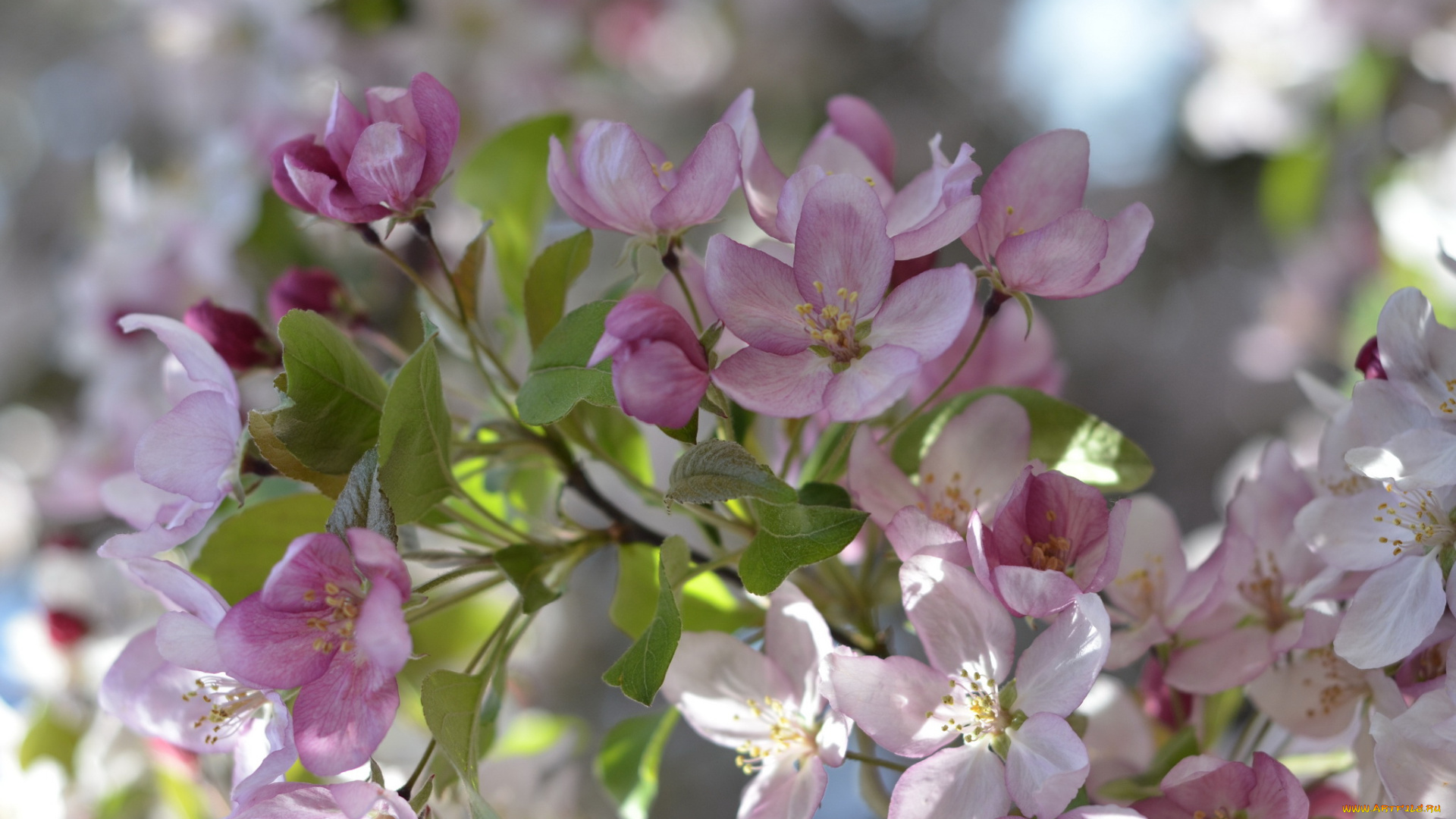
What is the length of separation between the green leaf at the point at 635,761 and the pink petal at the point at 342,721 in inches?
10.0

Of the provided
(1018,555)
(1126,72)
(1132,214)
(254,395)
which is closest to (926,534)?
(1018,555)

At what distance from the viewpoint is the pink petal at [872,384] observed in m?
0.41

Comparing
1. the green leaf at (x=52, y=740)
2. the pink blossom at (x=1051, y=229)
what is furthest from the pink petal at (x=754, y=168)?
the green leaf at (x=52, y=740)

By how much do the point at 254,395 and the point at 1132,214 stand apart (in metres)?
1.14

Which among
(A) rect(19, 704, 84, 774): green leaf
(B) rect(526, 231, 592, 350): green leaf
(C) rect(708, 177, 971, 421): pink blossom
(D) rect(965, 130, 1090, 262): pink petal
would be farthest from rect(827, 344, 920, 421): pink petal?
(A) rect(19, 704, 84, 774): green leaf

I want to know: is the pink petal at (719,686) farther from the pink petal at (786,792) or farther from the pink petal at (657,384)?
the pink petal at (657,384)

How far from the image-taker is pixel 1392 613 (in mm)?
450

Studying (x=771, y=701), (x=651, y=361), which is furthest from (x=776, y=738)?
(x=651, y=361)

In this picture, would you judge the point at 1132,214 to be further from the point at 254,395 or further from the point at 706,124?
the point at 706,124

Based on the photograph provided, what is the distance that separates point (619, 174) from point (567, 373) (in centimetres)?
10

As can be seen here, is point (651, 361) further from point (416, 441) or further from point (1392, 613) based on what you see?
point (1392, 613)

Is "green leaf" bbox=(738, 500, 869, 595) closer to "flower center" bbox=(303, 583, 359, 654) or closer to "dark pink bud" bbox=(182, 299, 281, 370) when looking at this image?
"flower center" bbox=(303, 583, 359, 654)

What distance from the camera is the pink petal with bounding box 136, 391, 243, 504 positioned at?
1.53 ft

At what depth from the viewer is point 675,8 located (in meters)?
2.11
